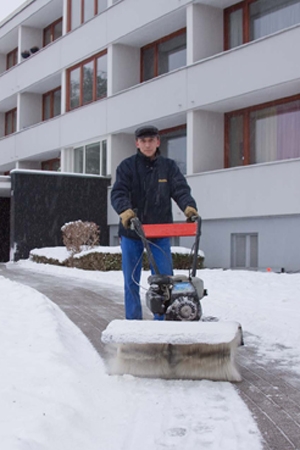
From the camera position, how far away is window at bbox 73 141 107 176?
21094 millimetres

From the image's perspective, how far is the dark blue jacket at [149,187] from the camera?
18.7 ft

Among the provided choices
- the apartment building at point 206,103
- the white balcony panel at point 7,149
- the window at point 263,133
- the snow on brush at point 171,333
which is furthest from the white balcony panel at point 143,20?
the snow on brush at point 171,333

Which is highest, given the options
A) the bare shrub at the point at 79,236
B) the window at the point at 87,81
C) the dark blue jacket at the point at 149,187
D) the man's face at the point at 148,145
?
the window at the point at 87,81

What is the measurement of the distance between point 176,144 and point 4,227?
881 cm

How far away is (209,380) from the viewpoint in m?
4.38

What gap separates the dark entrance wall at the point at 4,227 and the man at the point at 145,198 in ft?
61.0

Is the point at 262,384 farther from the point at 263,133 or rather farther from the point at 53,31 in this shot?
the point at 53,31

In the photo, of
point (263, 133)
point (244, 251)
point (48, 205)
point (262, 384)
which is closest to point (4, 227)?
point (48, 205)

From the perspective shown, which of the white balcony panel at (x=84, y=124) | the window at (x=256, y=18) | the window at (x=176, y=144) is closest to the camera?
the window at (x=256, y=18)

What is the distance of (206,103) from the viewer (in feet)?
52.4

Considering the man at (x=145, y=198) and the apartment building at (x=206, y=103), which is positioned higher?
the apartment building at (x=206, y=103)

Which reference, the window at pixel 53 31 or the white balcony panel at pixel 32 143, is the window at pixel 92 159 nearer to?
the white balcony panel at pixel 32 143

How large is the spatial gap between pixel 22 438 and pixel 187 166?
14.2m

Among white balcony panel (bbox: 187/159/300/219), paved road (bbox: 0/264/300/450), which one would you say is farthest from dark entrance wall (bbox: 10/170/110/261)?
paved road (bbox: 0/264/300/450)
